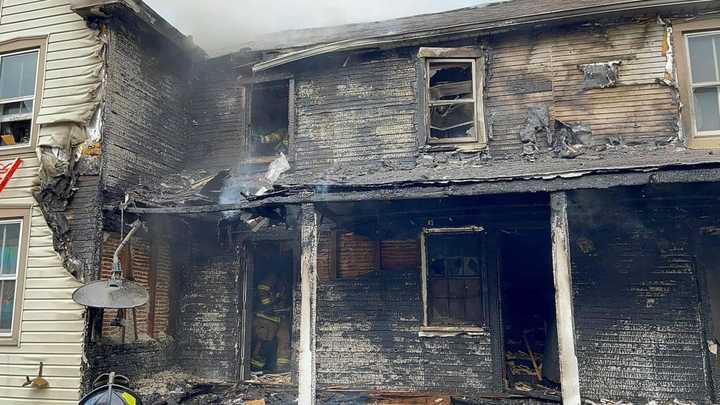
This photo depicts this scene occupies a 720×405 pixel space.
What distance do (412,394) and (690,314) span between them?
172 inches

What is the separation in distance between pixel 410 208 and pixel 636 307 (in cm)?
375

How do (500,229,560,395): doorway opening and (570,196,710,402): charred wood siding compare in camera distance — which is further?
(500,229,560,395): doorway opening

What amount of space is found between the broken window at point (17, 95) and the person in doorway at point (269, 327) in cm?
501

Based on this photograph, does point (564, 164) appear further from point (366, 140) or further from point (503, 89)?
point (366, 140)

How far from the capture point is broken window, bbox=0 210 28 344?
30.1 ft

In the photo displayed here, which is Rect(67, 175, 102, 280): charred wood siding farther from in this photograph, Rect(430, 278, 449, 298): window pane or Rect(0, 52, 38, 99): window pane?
Rect(430, 278, 449, 298): window pane

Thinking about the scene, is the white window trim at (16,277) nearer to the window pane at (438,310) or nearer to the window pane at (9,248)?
the window pane at (9,248)

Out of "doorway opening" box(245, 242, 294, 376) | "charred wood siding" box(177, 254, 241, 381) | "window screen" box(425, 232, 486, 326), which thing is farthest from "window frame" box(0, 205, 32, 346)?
"window screen" box(425, 232, 486, 326)

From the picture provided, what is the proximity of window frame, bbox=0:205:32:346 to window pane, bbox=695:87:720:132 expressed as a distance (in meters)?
10.7

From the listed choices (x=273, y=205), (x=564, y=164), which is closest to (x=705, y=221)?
(x=564, y=164)

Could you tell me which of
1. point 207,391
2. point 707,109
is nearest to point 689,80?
point 707,109

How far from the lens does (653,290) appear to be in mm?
8648

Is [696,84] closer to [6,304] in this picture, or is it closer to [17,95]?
[17,95]

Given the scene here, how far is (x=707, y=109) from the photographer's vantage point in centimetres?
882
